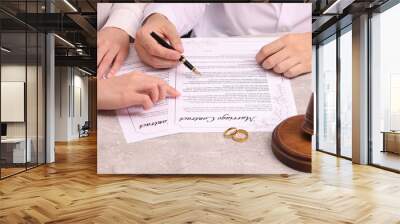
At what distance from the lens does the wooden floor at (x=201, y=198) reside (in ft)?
12.5

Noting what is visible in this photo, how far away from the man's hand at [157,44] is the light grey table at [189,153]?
1059 mm

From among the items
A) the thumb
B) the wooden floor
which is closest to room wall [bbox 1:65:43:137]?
the wooden floor

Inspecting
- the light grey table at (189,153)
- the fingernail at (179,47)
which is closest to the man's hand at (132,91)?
the light grey table at (189,153)

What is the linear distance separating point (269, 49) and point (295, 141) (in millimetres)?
1460

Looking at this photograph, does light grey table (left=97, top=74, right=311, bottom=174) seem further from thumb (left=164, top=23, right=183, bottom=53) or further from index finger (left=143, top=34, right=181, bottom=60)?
thumb (left=164, top=23, right=183, bottom=53)

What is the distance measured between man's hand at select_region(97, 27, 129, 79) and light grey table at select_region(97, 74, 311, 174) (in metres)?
0.67

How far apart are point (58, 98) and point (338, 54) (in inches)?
416

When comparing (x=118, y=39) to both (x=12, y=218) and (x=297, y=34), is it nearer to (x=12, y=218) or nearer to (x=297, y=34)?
(x=297, y=34)

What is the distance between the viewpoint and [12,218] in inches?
149

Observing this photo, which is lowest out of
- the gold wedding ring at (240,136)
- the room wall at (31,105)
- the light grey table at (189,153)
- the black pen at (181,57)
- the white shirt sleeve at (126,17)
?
the light grey table at (189,153)

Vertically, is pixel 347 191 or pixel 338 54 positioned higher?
pixel 338 54

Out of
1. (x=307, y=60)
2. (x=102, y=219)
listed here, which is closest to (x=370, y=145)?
(x=307, y=60)

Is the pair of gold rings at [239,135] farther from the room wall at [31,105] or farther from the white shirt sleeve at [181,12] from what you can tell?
the room wall at [31,105]

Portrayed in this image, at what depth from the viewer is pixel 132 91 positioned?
5.90 meters
